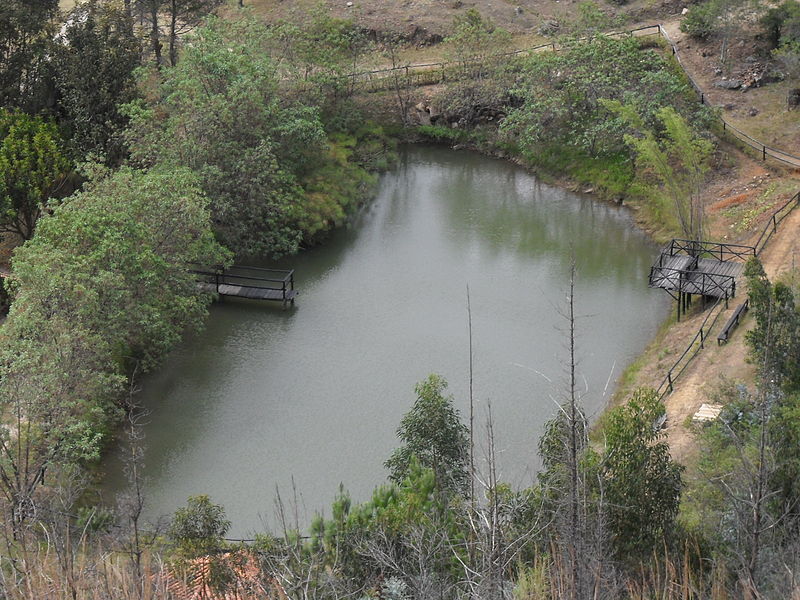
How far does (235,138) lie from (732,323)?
62.0ft

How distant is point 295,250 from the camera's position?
3944 centimetres

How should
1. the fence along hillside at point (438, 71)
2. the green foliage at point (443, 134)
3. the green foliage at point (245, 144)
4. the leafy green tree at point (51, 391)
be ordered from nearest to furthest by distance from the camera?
the leafy green tree at point (51, 391)
the green foliage at point (245, 144)
the fence along hillside at point (438, 71)
the green foliage at point (443, 134)

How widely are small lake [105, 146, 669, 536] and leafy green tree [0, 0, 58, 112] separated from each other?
564 inches

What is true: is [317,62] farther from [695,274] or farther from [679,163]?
[695,274]

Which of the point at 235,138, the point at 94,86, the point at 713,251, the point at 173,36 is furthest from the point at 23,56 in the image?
the point at 713,251

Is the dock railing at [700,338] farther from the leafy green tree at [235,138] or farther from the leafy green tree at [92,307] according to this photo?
the leafy green tree at [235,138]

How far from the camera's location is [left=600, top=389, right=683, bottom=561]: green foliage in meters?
19.2

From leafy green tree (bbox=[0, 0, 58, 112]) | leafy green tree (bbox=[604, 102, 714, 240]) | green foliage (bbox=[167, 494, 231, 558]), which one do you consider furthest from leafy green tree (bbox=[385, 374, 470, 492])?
leafy green tree (bbox=[0, 0, 58, 112])

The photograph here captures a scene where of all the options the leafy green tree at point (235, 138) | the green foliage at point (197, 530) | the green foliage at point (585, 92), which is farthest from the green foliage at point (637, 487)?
the green foliage at point (585, 92)

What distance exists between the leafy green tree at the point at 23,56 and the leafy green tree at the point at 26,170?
3.78 meters

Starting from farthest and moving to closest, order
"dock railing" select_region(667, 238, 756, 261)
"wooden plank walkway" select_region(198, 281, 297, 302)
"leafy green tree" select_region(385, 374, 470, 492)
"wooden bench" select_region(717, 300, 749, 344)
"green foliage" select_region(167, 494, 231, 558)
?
"wooden plank walkway" select_region(198, 281, 297, 302)
"dock railing" select_region(667, 238, 756, 261)
"wooden bench" select_region(717, 300, 749, 344)
"leafy green tree" select_region(385, 374, 470, 492)
"green foliage" select_region(167, 494, 231, 558)

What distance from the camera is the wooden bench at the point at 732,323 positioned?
31041mm

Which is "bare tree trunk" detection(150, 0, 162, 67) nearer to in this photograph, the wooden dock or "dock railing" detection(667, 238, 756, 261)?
the wooden dock

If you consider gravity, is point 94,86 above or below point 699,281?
above
